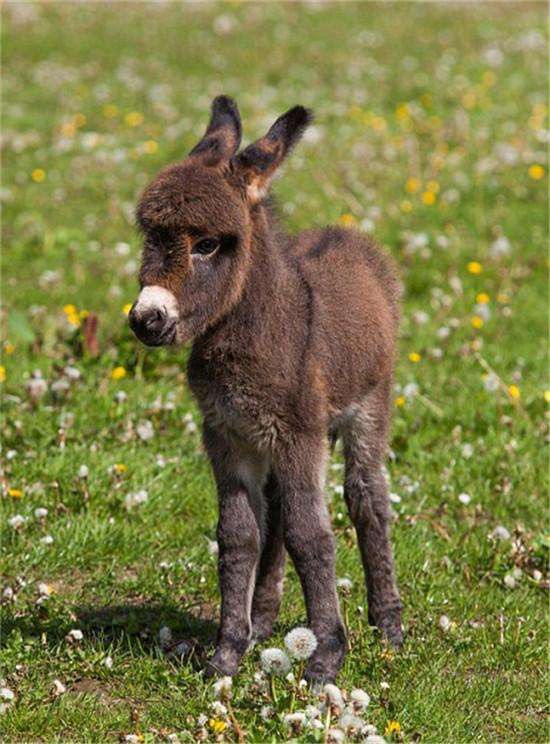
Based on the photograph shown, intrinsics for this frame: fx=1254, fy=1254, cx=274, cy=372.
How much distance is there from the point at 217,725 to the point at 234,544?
3.71 feet

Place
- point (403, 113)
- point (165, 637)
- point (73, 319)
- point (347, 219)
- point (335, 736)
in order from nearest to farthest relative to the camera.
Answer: point (335, 736) → point (165, 637) → point (73, 319) → point (347, 219) → point (403, 113)

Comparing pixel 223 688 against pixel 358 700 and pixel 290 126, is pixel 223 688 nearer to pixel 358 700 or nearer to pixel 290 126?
pixel 358 700

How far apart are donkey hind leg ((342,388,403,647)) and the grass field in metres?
0.20

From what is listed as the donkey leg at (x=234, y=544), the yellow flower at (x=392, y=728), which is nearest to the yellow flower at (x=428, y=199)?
the donkey leg at (x=234, y=544)

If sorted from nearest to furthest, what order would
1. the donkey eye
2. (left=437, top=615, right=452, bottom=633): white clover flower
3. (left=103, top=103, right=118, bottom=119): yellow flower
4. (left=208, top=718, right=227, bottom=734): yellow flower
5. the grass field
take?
(left=208, top=718, right=227, bottom=734): yellow flower
the donkey eye
the grass field
(left=437, top=615, right=452, bottom=633): white clover flower
(left=103, top=103, right=118, bottom=119): yellow flower

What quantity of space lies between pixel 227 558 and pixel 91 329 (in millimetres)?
4081

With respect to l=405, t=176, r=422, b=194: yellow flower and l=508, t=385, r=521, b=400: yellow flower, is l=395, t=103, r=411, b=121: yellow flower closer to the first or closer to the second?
l=405, t=176, r=422, b=194: yellow flower

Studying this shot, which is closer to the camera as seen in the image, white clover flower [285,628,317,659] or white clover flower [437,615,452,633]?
white clover flower [285,628,317,659]

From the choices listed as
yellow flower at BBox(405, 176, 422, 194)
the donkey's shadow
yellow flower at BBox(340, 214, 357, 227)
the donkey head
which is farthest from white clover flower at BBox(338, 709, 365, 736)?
yellow flower at BBox(405, 176, 422, 194)

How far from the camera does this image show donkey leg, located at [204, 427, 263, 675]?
635 centimetres

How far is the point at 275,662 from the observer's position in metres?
5.54

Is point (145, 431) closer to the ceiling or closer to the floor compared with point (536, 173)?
closer to the ceiling

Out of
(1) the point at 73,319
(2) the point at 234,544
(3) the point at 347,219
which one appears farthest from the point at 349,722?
(3) the point at 347,219

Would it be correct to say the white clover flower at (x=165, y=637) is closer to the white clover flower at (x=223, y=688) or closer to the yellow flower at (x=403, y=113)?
the white clover flower at (x=223, y=688)
